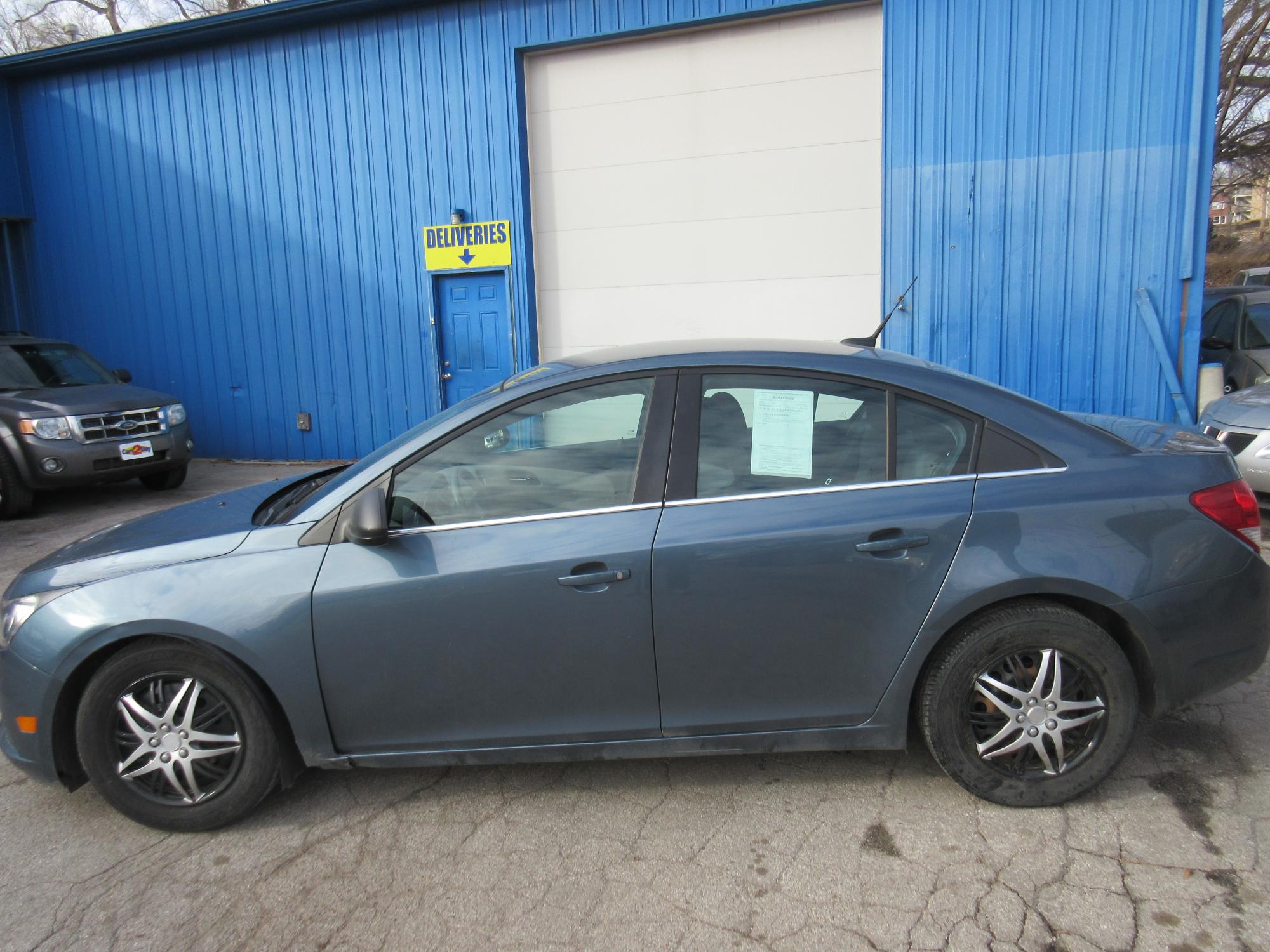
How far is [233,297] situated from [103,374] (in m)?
2.38

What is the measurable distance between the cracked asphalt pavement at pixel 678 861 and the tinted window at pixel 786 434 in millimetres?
1152

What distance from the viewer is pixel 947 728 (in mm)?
3031

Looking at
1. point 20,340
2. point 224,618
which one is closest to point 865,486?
point 224,618

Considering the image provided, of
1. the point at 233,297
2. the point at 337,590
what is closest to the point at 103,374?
the point at 233,297

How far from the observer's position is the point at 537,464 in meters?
3.21

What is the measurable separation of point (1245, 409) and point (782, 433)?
5.55 metres

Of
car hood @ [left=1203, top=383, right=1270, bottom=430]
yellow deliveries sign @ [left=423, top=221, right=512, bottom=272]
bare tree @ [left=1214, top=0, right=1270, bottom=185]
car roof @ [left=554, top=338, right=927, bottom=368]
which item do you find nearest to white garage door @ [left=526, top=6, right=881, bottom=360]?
yellow deliveries sign @ [left=423, top=221, right=512, bottom=272]

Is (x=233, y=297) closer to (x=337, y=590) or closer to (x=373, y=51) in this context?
(x=373, y=51)

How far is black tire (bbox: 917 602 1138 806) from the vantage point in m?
2.97

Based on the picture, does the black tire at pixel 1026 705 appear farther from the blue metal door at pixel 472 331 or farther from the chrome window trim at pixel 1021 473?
the blue metal door at pixel 472 331

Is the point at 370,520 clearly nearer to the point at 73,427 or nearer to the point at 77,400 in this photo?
the point at 73,427

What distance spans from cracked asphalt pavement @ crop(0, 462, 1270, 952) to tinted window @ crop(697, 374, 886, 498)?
1152 mm

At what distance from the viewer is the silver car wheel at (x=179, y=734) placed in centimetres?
309

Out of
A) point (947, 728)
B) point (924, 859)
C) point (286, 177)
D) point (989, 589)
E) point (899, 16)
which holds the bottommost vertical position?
point (924, 859)
